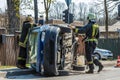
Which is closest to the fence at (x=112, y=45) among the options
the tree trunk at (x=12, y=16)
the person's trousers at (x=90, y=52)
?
the tree trunk at (x=12, y=16)

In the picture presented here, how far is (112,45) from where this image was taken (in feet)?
101

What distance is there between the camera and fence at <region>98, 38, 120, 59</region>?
30609 millimetres

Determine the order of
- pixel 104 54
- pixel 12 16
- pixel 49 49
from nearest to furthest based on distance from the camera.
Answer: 1. pixel 49 49
2. pixel 12 16
3. pixel 104 54

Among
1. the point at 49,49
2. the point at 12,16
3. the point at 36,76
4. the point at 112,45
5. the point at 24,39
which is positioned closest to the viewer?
the point at 49,49

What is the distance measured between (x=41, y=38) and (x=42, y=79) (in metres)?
1.23

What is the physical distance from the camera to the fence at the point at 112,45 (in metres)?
30.6

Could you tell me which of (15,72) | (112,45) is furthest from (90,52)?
(112,45)

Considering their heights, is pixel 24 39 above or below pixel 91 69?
above

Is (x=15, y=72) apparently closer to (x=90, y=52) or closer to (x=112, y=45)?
(x=90, y=52)

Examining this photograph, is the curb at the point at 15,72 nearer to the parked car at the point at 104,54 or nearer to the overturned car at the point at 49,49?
the overturned car at the point at 49,49

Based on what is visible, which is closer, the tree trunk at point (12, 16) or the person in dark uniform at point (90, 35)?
the person in dark uniform at point (90, 35)

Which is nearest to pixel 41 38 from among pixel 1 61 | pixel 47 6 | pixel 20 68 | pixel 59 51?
pixel 59 51

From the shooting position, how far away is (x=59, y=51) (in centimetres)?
1249

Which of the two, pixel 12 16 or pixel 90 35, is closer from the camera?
pixel 90 35
